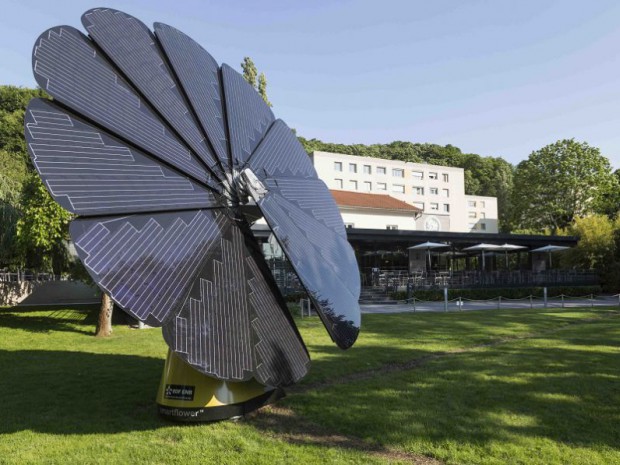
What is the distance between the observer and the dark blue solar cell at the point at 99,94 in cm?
469

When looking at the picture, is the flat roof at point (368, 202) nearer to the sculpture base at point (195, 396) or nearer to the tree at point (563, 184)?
the tree at point (563, 184)

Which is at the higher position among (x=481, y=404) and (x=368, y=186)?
(x=368, y=186)

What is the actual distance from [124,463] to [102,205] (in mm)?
2852

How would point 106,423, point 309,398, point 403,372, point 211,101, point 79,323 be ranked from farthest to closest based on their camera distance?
point 79,323, point 403,372, point 309,398, point 211,101, point 106,423

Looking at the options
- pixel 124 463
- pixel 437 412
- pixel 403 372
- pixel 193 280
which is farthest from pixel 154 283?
pixel 403 372

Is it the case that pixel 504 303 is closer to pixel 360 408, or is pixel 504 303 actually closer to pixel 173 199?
pixel 360 408

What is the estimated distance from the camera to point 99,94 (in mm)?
5105

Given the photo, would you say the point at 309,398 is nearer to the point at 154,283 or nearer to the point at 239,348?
the point at 239,348

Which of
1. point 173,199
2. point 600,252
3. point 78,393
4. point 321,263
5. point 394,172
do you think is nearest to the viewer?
point 173,199

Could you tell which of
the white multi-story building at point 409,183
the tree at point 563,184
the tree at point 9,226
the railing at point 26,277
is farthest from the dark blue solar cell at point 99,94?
the tree at point 563,184

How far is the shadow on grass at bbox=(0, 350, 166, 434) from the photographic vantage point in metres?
6.24

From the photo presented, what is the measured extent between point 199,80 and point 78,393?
5.71 meters

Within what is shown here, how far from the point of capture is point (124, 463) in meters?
4.95

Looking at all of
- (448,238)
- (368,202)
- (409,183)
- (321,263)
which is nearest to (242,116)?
(321,263)
